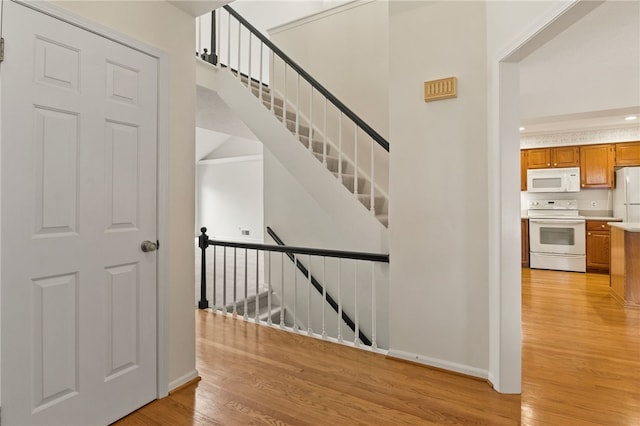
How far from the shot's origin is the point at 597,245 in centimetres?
577

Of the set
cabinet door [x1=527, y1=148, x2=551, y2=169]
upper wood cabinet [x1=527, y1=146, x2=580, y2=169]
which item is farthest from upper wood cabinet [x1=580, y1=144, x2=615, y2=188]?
cabinet door [x1=527, y1=148, x2=551, y2=169]

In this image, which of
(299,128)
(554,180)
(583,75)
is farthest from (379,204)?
(554,180)

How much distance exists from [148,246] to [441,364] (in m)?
2.10

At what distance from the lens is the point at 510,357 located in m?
2.15

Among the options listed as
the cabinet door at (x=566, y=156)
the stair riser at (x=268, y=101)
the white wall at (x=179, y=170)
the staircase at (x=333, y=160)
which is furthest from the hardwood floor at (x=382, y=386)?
the cabinet door at (x=566, y=156)

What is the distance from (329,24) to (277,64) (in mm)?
909

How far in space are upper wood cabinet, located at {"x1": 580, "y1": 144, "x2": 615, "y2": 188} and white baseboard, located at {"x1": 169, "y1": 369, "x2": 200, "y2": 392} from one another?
22.4ft

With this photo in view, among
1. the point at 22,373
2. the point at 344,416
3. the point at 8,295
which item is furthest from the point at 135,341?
the point at 344,416

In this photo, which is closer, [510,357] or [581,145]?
[510,357]

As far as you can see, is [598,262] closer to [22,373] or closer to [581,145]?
[581,145]

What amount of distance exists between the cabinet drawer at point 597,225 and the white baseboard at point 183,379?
646cm

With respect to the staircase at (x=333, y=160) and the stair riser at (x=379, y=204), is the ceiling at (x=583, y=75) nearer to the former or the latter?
the staircase at (x=333, y=160)

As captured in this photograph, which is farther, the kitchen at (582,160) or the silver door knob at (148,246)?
the kitchen at (582,160)

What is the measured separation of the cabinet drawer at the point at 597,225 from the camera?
5.75 meters
